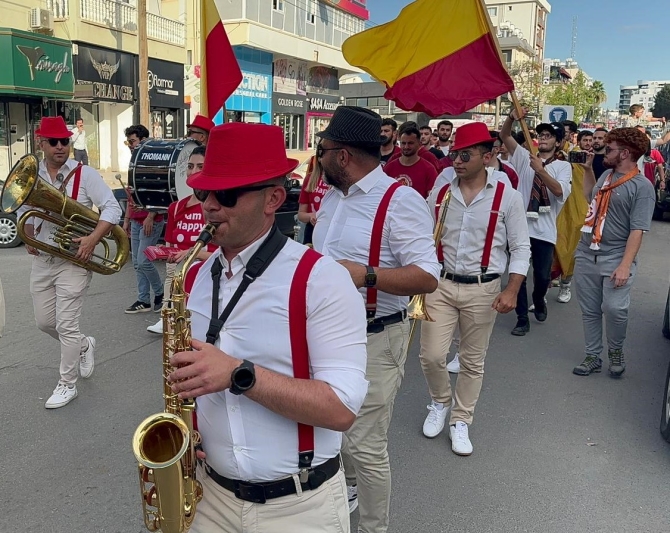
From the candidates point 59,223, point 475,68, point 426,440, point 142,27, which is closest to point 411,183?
point 475,68

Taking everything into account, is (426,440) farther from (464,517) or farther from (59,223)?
(59,223)

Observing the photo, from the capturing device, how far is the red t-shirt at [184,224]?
488 cm

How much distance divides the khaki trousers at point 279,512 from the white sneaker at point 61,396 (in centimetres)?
303

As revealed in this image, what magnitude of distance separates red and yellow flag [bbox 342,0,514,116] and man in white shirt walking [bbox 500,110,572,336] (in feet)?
3.13

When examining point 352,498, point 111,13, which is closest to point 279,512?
point 352,498

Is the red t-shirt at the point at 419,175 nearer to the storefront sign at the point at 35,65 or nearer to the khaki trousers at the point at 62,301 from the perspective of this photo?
the khaki trousers at the point at 62,301

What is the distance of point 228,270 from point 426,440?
2825mm

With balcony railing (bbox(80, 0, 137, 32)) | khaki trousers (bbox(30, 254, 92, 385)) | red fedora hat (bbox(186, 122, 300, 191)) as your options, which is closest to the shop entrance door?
balcony railing (bbox(80, 0, 137, 32))

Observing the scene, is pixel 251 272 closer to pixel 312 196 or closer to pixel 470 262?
pixel 470 262

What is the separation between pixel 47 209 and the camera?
457 centimetres

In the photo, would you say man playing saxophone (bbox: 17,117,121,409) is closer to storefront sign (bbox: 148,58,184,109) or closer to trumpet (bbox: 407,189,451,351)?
trumpet (bbox: 407,189,451,351)

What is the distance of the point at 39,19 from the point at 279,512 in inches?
815

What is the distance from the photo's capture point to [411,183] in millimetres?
6367

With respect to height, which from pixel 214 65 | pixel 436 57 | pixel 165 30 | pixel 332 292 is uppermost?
pixel 165 30
